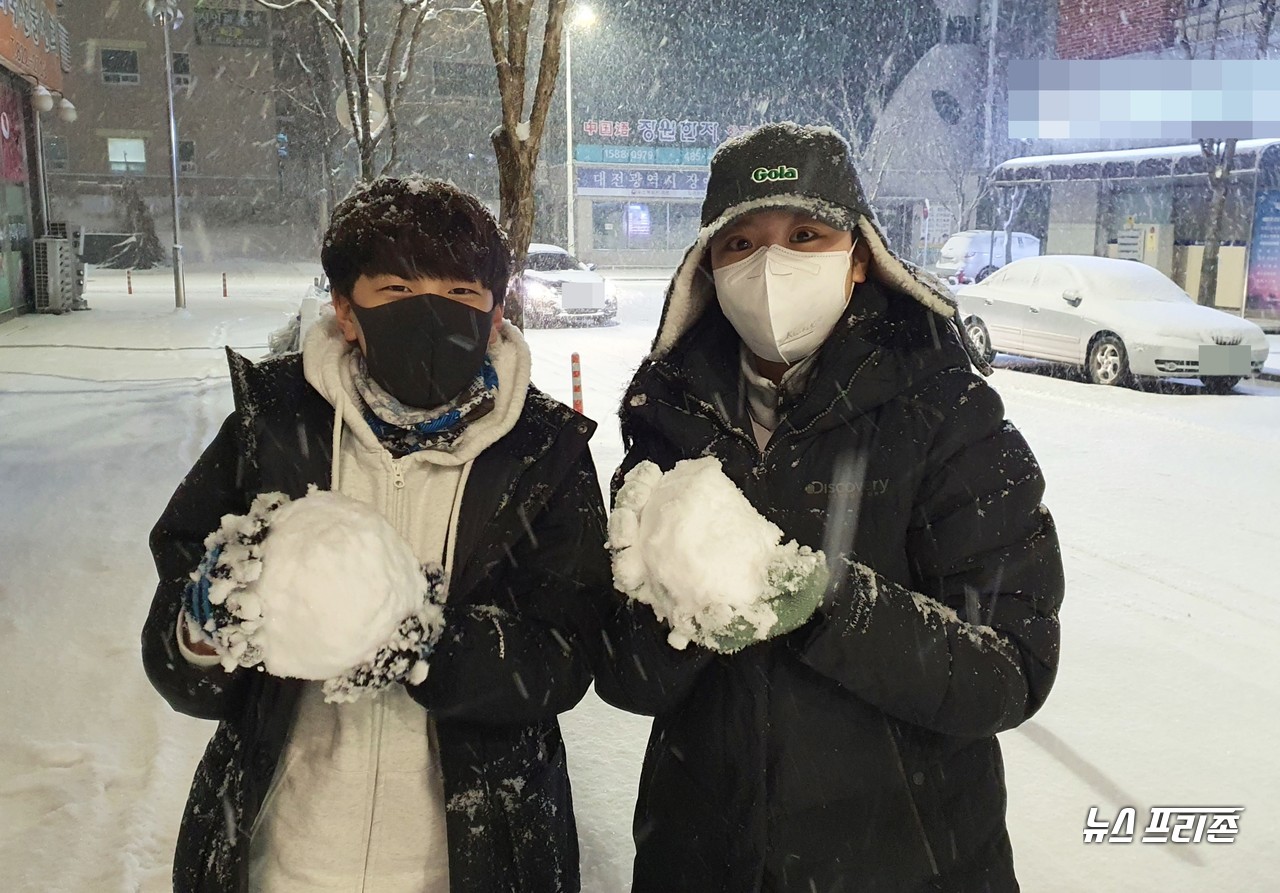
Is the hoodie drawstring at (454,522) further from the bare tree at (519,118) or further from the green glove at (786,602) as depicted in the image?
the bare tree at (519,118)

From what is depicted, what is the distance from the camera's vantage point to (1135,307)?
483 inches

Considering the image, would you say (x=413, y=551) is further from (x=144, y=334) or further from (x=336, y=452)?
(x=144, y=334)

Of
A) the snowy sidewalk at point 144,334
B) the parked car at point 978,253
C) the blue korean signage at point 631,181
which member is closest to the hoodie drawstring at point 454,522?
the snowy sidewalk at point 144,334

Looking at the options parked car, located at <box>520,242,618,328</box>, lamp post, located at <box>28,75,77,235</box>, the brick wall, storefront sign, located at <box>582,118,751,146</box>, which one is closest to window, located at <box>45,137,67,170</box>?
storefront sign, located at <box>582,118,751,146</box>

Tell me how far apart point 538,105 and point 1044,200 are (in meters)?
19.2

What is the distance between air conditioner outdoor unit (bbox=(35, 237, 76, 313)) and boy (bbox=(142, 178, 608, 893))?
2246cm

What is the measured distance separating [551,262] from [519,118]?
13.2 m

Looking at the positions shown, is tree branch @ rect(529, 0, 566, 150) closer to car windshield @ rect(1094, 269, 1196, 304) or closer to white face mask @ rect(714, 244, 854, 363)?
white face mask @ rect(714, 244, 854, 363)

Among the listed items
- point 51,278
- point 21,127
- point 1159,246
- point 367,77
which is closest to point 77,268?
point 51,278

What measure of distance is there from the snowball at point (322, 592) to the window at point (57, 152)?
4943 cm

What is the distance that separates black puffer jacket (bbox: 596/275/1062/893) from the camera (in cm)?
149

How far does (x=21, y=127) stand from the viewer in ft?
68.5

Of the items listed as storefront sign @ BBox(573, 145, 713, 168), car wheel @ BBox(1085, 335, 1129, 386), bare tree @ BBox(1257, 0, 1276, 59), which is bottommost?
car wheel @ BBox(1085, 335, 1129, 386)

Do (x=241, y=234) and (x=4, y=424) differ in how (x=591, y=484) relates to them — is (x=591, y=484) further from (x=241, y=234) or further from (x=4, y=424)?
(x=241, y=234)
